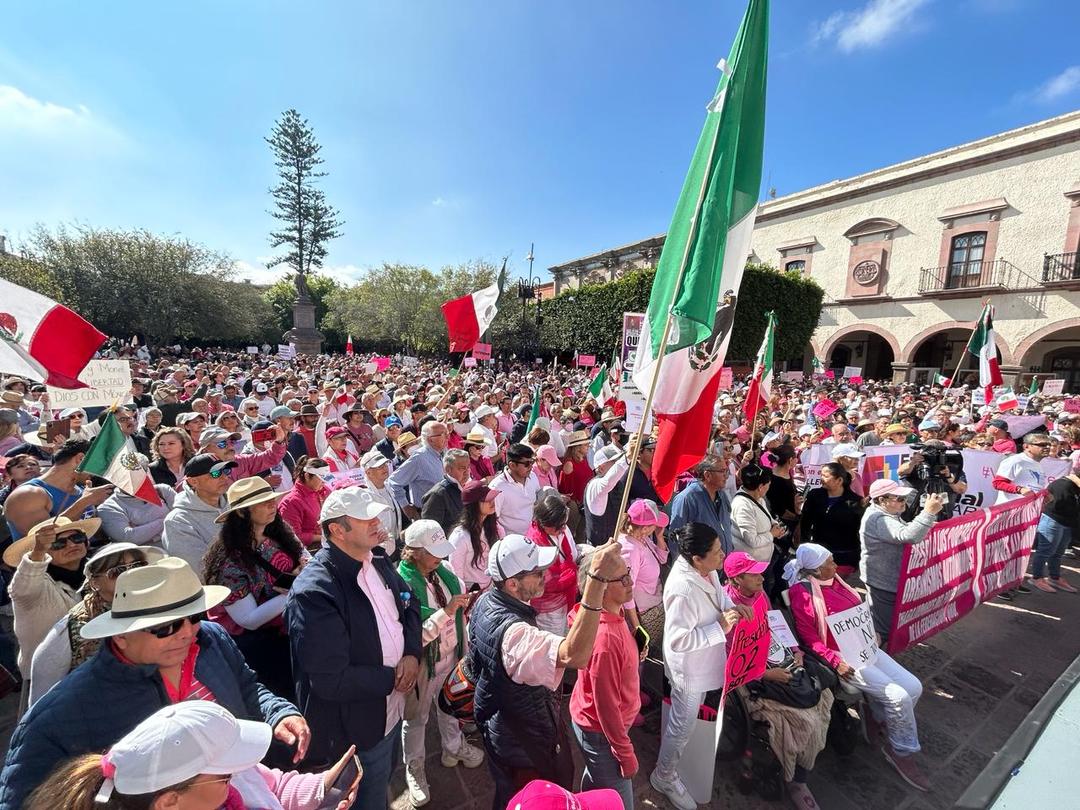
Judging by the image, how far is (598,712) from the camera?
85.1 inches

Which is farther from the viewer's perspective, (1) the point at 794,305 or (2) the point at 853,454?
(1) the point at 794,305

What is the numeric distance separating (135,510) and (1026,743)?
4658 millimetres

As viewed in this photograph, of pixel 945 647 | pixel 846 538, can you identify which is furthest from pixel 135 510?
pixel 945 647

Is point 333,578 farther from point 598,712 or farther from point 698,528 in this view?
point 698,528

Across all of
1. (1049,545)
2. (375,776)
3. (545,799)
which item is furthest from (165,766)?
(1049,545)

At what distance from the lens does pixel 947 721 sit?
3.47 metres

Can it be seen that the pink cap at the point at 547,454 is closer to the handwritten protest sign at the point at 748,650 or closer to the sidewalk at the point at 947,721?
the sidewalk at the point at 947,721

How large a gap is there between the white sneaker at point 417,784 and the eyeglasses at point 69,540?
2140mm

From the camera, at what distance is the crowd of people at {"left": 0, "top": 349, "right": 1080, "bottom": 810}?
4.96 feet

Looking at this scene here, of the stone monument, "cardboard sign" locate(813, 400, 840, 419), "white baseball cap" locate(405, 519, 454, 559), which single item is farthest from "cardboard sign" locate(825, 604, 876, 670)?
the stone monument

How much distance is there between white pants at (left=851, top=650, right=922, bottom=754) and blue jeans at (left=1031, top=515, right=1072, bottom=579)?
163 inches

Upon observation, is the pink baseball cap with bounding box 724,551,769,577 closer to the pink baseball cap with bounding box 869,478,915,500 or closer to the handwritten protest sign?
the handwritten protest sign

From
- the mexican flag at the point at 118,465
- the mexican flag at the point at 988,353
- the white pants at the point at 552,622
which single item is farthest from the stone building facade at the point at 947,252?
the mexican flag at the point at 118,465

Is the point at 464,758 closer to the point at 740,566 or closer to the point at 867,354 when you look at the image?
the point at 740,566
